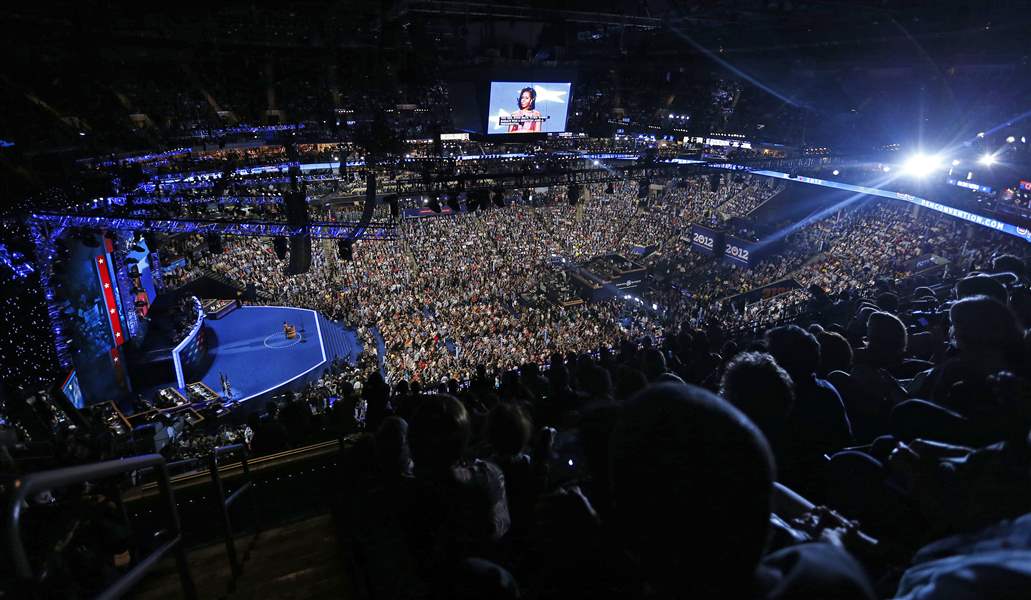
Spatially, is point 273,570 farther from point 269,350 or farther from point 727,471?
point 269,350

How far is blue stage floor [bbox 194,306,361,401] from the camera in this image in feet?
45.1

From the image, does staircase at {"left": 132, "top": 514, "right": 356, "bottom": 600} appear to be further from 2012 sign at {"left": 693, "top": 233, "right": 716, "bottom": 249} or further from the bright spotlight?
the bright spotlight

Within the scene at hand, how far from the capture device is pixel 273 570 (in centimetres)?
312

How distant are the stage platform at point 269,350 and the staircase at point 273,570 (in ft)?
33.2

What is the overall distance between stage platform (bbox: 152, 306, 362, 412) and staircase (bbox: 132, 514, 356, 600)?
1012cm

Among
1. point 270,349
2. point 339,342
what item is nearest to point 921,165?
point 339,342

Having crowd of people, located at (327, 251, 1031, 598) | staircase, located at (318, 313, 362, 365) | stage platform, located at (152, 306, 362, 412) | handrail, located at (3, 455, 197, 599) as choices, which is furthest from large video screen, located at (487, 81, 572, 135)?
handrail, located at (3, 455, 197, 599)

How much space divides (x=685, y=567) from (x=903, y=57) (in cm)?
1771

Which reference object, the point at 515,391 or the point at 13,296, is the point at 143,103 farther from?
the point at 515,391

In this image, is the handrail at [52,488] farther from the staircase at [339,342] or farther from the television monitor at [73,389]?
the staircase at [339,342]

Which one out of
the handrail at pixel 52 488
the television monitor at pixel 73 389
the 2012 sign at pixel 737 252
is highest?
the handrail at pixel 52 488

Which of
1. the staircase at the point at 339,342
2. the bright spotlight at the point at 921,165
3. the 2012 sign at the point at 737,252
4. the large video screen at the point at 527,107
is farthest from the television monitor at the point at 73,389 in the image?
the bright spotlight at the point at 921,165

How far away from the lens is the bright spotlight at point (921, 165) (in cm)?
1894

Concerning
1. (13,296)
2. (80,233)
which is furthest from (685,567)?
(80,233)
